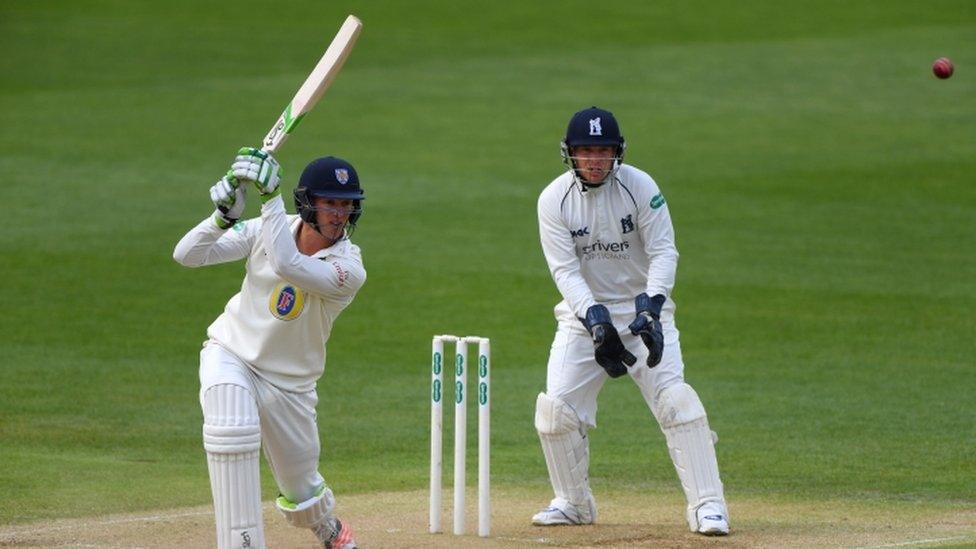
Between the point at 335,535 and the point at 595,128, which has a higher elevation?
the point at 595,128

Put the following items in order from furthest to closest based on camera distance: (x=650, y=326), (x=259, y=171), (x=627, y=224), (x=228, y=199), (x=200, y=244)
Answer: (x=627, y=224)
(x=650, y=326)
(x=200, y=244)
(x=228, y=199)
(x=259, y=171)

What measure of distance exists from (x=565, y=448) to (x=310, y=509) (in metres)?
1.54

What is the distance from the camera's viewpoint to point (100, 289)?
15.2 meters

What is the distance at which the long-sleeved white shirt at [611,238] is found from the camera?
8.20m

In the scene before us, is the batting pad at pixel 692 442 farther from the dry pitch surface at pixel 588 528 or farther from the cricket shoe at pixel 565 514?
the cricket shoe at pixel 565 514

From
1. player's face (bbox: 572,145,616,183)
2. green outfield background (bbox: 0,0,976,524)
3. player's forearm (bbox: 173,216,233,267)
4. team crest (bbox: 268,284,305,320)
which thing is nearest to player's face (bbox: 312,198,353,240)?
team crest (bbox: 268,284,305,320)

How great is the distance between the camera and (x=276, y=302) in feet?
23.0

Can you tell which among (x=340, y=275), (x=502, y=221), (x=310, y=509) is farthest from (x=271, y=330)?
(x=502, y=221)

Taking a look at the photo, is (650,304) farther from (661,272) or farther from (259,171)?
(259,171)

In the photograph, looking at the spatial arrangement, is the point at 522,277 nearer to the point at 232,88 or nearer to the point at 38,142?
the point at 38,142

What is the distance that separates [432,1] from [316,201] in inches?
1003

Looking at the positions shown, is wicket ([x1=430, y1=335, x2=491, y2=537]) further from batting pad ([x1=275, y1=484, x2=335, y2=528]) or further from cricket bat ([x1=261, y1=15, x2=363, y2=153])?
cricket bat ([x1=261, y1=15, x2=363, y2=153])

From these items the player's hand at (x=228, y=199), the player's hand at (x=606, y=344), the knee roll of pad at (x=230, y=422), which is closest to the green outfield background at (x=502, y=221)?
the player's hand at (x=606, y=344)

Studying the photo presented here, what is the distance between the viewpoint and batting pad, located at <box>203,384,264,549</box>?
22.0 feet
